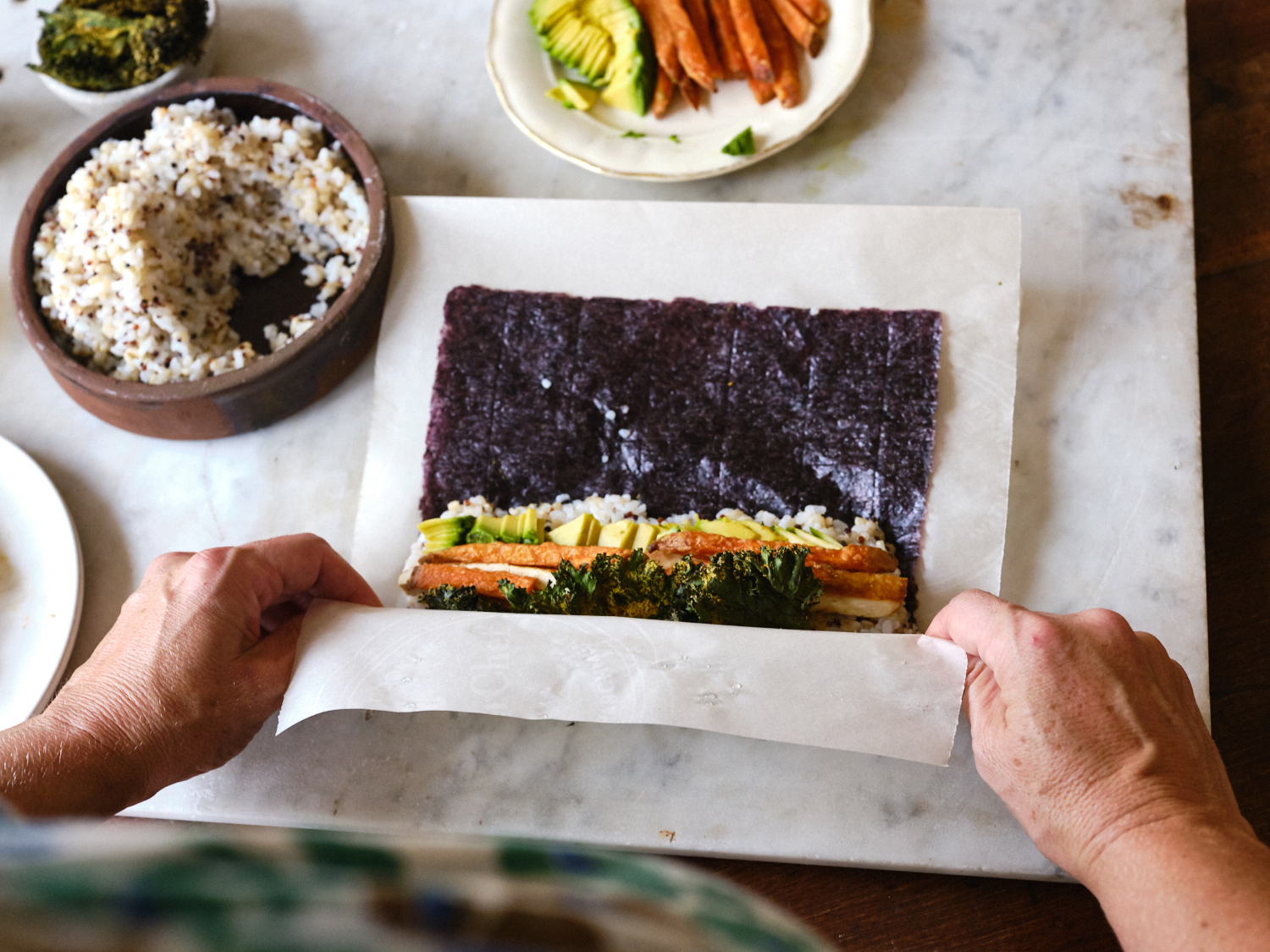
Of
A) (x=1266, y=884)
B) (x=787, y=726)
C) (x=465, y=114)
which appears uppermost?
(x=465, y=114)

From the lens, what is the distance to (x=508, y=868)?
0.38 meters

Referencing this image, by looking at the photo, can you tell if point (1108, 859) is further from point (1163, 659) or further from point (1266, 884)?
point (1163, 659)

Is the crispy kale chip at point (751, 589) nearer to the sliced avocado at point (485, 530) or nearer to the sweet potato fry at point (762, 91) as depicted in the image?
the sliced avocado at point (485, 530)

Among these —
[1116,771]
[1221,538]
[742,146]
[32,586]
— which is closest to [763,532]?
[1116,771]

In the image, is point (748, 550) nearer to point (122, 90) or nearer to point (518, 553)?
point (518, 553)

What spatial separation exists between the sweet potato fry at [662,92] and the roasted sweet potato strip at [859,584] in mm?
1223

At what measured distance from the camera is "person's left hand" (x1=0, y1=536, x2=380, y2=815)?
4.92 ft

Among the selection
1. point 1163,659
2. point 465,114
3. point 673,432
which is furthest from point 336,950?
point 465,114

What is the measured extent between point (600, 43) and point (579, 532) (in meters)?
1.25

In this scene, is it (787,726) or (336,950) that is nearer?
(336,950)

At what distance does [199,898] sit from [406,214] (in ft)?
6.94

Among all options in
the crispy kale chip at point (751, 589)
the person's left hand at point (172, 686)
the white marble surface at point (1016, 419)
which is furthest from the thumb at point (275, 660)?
the crispy kale chip at point (751, 589)

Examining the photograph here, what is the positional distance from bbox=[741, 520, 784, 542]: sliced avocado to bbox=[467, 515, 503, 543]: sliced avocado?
1.71 feet

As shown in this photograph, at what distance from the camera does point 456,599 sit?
183cm
